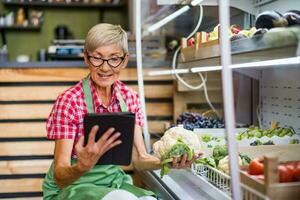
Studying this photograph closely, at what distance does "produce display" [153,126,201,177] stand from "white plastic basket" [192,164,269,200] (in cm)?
12

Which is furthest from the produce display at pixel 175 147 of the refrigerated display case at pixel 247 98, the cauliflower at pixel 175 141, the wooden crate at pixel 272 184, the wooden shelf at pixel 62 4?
the wooden shelf at pixel 62 4

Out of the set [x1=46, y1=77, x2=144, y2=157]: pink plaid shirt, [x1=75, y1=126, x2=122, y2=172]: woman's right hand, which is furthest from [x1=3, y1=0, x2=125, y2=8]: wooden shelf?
[x1=75, y1=126, x2=122, y2=172]: woman's right hand

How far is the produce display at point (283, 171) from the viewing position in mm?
1430

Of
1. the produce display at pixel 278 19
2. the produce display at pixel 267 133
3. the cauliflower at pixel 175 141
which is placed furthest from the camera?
the produce display at pixel 267 133

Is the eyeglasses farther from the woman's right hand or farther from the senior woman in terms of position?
the woman's right hand

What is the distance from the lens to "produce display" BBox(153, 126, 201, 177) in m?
2.03

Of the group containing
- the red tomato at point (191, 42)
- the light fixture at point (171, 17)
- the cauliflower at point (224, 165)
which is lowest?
the cauliflower at point (224, 165)

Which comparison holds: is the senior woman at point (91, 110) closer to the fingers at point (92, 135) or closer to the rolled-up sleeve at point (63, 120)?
the rolled-up sleeve at point (63, 120)

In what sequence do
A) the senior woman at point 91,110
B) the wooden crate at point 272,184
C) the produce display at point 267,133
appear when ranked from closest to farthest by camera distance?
the wooden crate at point 272,184 → the senior woman at point 91,110 → the produce display at point 267,133

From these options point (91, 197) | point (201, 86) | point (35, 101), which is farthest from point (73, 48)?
point (91, 197)

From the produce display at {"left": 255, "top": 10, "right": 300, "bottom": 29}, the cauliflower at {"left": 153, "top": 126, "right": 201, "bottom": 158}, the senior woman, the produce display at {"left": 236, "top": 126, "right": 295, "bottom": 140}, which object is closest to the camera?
the produce display at {"left": 255, "top": 10, "right": 300, "bottom": 29}

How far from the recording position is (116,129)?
1677mm

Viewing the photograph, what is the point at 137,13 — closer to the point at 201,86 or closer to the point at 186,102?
the point at 201,86

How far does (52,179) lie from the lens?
2.09m
